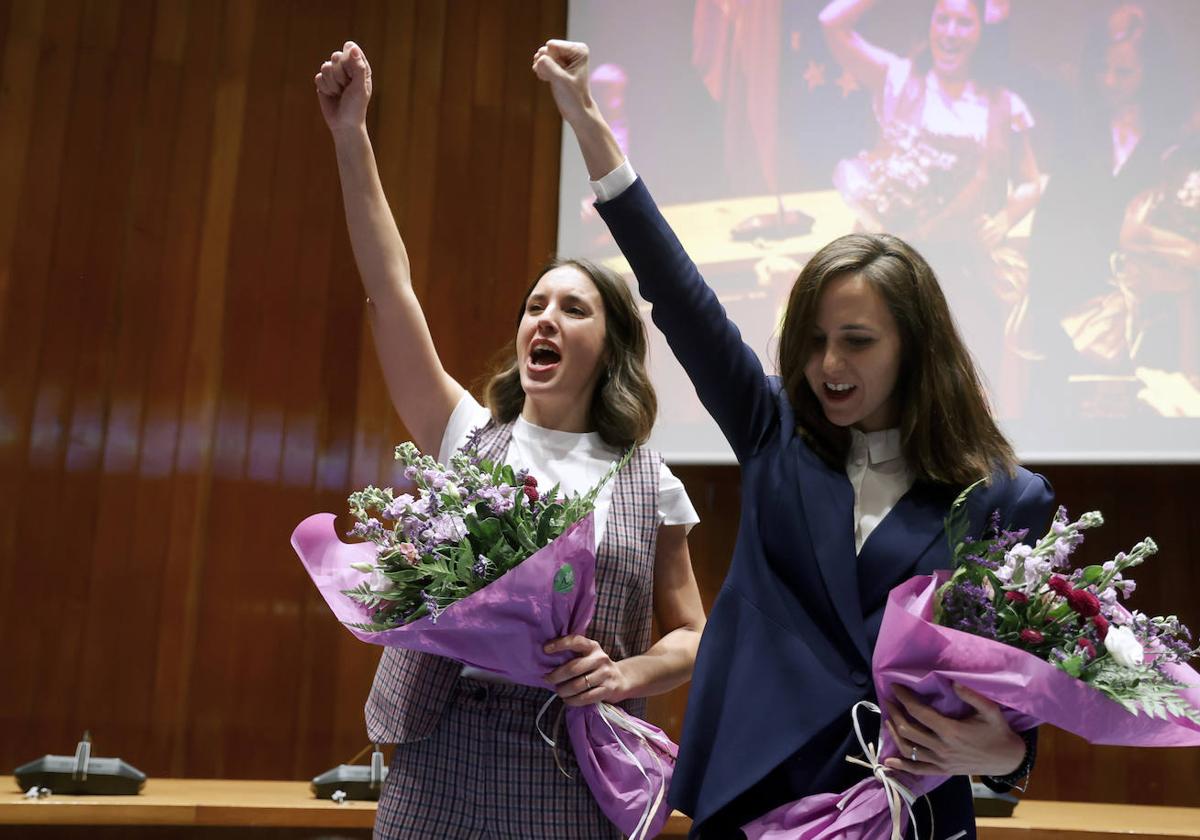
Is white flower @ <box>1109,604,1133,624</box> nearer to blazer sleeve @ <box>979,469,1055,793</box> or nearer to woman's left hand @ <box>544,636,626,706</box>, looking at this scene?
blazer sleeve @ <box>979,469,1055,793</box>

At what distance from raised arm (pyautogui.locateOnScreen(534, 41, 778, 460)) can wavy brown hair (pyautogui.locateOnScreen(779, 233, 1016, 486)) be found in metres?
0.07

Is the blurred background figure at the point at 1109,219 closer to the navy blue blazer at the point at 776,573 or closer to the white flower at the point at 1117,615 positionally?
the navy blue blazer at the point at 776,573

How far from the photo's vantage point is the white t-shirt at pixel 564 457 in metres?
1.75

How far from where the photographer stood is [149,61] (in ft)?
11.0

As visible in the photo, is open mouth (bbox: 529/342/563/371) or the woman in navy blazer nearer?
the woman in navy blazer

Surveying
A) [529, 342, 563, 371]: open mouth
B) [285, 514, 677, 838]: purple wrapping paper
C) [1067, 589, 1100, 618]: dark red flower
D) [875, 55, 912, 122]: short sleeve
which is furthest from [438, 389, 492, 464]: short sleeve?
[875, 55, 912, 122]: short sleeve

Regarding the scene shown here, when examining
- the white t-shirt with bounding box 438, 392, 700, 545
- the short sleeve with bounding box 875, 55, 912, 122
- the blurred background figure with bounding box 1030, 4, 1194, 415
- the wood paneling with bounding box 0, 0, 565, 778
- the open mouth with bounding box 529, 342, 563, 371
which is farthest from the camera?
the short sleeve with bounding box 875, 55, 912, 122

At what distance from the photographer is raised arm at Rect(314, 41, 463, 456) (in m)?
1.78

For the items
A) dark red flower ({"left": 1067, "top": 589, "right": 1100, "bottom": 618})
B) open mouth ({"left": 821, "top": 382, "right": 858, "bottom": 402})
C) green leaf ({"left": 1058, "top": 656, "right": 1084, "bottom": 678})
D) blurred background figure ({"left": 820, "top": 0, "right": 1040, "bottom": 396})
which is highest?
A: blurred background figure ({"left": 820, "top": 0, "right": 1040, "bottom": 396})

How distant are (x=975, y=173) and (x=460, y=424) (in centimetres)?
202

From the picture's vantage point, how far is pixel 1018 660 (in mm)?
1104

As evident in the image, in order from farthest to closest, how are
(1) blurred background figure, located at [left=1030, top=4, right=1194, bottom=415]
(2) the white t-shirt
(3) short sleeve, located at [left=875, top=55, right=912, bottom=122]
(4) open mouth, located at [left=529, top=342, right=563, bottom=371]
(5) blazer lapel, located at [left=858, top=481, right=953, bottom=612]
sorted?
(3) short sleeve, located at [left=875, top=55, right=912, bottom=122] → (1) blurred background figure, located at [left=1030, top=4, right=1194, bottom=415] → (4) open mouth, located at [left=529, top=342, right=563, bottom=371] → (2) the white t-shirt → (5) blazer lapel, located at [left=858, top=481, right=953, bottom=612]

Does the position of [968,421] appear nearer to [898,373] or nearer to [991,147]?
[898,373]

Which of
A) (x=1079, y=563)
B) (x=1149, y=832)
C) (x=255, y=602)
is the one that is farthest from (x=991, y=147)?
(x=255, y=602)
